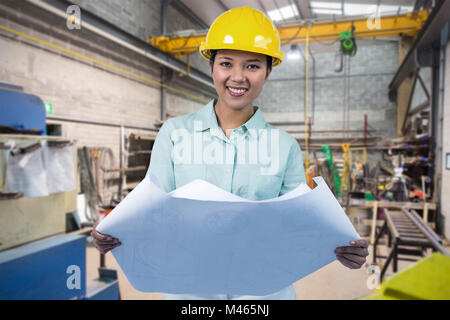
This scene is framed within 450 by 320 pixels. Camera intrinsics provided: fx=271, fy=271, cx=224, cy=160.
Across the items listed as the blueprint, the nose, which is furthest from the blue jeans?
the nose

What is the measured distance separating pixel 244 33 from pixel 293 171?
321 millimetres

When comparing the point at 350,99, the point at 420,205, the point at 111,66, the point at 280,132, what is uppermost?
the point at 350,99

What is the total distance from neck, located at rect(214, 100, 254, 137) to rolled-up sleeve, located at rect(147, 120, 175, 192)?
0.13 meters

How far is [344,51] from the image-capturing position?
0.98 metres

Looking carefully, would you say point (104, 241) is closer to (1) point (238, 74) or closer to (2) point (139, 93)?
(1) point (238, 74)

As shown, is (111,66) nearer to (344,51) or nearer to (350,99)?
(344,51)

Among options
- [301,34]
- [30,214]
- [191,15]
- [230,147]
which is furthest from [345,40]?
[30,214]

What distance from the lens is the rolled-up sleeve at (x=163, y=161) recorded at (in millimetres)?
593

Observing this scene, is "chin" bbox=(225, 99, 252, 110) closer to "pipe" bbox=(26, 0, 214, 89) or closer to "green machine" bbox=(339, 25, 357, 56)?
"pipe" bbox=(26, 0, 214, 89)

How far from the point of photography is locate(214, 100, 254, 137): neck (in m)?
0.63

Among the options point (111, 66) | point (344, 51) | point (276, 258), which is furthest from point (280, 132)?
point (111, 66)

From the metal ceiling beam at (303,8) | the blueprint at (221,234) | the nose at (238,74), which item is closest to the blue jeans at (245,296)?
the blueprint at (221,234)

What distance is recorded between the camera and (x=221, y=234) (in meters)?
0.44

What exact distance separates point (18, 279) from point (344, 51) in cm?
133
